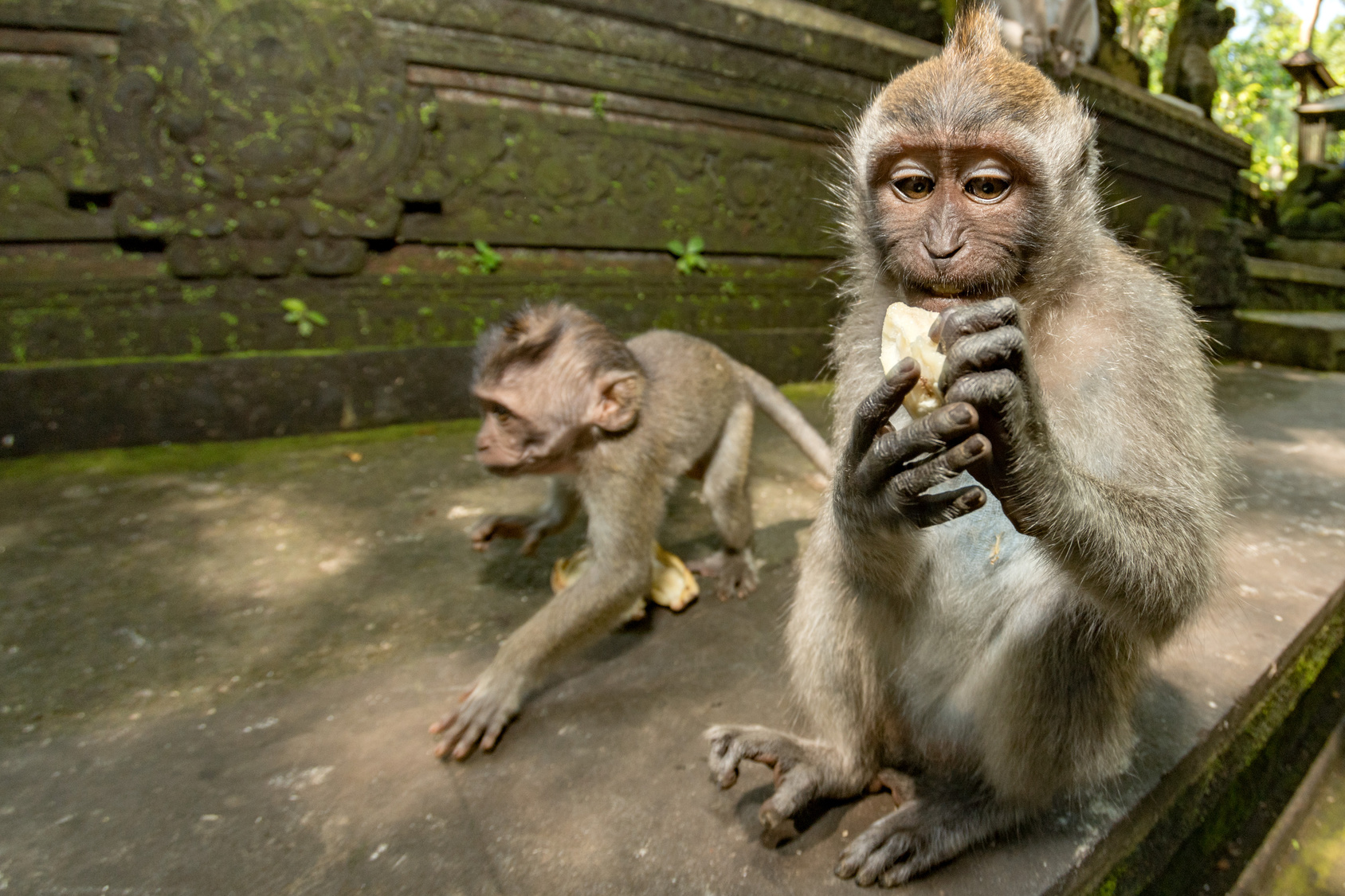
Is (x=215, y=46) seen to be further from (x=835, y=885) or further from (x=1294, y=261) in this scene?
(x=1294, y=261)

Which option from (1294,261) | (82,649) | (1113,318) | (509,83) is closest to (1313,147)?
(1294,261)

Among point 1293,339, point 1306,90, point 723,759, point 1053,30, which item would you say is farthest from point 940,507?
point 1306,90

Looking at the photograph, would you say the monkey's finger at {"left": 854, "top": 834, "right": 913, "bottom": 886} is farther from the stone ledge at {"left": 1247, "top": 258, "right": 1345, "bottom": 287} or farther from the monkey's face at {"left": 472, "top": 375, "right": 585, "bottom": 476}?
the stone ledge at {"left": 1247, "top": 258, "right": 1345, "bottom": 287}

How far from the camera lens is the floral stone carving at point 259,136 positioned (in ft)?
15.7

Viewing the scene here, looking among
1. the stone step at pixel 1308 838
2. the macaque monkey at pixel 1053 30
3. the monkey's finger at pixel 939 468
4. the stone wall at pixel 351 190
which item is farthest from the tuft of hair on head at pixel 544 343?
the macaque monkey at pixel 1053 30

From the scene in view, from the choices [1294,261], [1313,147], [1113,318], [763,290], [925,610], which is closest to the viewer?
[1113,318]

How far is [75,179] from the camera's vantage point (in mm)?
4695

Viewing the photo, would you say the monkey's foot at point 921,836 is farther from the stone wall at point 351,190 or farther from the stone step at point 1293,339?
the stone step at point 1293,339

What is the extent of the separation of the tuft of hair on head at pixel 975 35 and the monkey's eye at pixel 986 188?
0.32 meters

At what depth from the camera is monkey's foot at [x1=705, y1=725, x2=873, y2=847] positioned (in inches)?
71.6

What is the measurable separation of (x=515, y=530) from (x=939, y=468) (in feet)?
8.36

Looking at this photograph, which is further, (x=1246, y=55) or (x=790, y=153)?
(x=1246, y=55)

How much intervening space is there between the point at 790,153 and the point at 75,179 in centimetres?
544

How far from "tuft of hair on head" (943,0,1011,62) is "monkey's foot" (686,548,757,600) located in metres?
2.15
